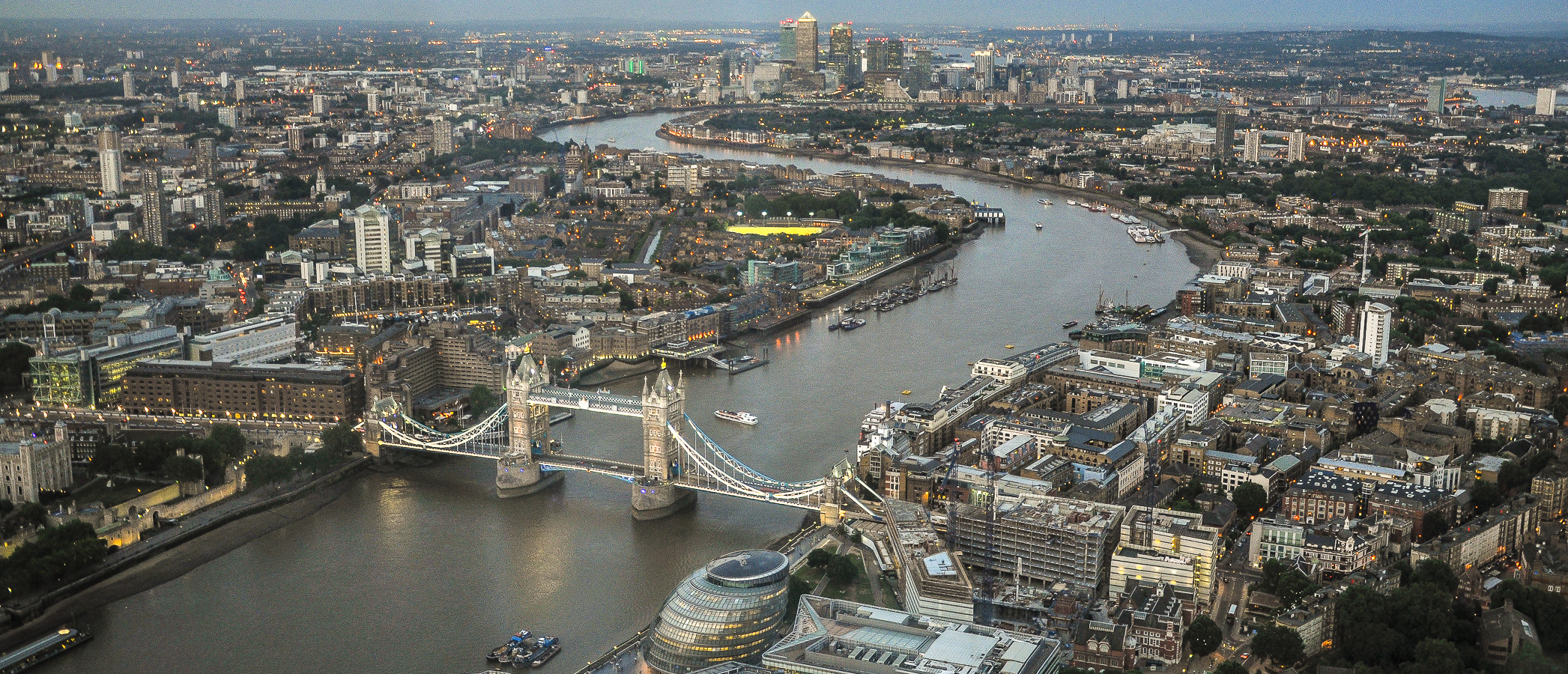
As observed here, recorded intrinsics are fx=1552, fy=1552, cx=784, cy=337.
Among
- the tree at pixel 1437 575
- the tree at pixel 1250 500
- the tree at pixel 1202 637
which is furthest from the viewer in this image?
the tree at pixel 1250 500

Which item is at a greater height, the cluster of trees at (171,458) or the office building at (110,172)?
the office building at (110,172)

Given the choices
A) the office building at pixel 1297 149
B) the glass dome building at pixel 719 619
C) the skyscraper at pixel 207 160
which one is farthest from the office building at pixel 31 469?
the office building at pixel 1297 149

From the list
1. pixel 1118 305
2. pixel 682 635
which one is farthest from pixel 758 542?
pixel 1118 305

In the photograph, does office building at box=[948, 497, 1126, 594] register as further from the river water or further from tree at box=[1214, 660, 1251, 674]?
the river water

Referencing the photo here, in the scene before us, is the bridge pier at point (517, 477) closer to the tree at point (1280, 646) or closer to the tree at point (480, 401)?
the tree at point (480, 401)

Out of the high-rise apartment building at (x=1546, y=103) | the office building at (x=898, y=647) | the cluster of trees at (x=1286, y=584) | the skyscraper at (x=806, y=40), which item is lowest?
the cluster of trees at (x=1286, y=584)

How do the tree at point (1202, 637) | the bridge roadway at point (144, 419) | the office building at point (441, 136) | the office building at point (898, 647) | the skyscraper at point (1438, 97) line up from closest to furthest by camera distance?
1. the office building at point (898, 647)
2. the tree at point (1202, 637)
3. the bridge roadway at point (144, 419)
4. the office building at point (441, 136)
5. the skyscraper at point (1438, 97)

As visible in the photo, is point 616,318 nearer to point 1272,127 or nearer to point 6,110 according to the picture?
point 6,110
